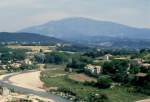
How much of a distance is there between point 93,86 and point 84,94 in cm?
740

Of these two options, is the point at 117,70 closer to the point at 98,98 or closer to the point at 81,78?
the point at 81,78

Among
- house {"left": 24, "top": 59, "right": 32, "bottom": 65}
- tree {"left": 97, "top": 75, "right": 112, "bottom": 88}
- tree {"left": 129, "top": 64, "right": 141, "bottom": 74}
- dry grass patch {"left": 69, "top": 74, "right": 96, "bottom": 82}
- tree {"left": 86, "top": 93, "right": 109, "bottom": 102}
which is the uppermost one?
tree {"left": 129, "top": 64, "right": 141, "bottom": 74}

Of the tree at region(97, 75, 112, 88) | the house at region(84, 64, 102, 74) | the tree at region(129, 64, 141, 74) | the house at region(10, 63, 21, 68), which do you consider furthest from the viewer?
the house at region(10, 63, 21, 68)

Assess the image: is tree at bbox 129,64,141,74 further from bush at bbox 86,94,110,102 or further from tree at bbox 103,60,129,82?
bush at bbox 86,94,110,102

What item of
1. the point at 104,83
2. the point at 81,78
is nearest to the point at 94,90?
the point at 104,83

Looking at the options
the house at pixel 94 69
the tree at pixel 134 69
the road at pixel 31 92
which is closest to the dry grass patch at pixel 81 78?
the house at pixel 94 69

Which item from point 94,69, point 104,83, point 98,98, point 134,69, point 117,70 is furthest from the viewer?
point 94,69

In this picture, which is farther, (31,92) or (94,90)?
(31,92)

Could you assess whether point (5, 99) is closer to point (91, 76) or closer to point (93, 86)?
point (93, 86)

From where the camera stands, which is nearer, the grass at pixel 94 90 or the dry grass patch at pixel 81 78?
the grass at pixel 94 90

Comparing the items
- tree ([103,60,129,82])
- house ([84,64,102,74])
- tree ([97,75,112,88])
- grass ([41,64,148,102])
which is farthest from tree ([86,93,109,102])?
house ([84,64,102,74])

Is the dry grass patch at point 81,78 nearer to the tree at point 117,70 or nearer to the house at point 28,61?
the tree at point 117,70

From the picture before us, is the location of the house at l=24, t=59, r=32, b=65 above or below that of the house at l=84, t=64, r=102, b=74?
below

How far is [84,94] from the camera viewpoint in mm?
58156
